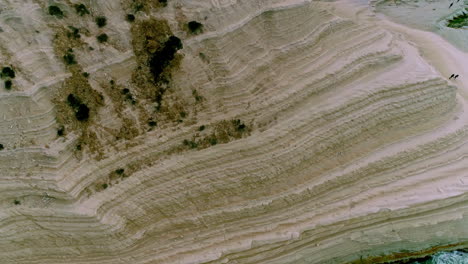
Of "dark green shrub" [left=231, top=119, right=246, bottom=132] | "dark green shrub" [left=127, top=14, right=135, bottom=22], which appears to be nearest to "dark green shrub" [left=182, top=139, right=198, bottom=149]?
"dark green shrub" [left=231, top=119, right=246, bottom=132]

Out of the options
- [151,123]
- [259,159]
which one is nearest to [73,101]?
[151,123]

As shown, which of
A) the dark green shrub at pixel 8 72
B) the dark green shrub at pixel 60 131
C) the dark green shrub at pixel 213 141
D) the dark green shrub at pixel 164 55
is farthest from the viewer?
the dark green shrub at pixel 213 141

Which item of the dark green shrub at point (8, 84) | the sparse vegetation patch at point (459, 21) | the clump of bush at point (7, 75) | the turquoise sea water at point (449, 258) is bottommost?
the turquoise sea water at point (449, 258)

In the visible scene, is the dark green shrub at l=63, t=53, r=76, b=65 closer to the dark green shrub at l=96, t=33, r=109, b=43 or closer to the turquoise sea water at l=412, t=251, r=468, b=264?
the dark green shrub at l=96, t=33, r=109, b=43

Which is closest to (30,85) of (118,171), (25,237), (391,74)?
(118,171)

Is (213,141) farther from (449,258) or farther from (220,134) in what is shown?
(449,258)

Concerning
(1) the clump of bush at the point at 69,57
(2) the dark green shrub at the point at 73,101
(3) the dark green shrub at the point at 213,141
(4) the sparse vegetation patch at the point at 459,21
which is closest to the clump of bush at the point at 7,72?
(1) the clump of bush at the point at 69,57

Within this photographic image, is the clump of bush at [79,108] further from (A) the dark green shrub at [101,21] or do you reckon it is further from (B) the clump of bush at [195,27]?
(B) the clump of bush at [195,27]
